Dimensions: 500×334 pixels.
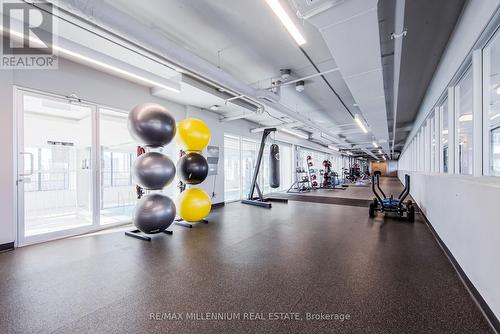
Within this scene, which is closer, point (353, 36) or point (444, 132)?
point (353, 36)

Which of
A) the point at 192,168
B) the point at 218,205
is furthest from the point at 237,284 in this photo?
the point at 218,205

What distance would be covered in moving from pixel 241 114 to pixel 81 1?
5091 millimetres

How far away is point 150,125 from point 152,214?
140cm

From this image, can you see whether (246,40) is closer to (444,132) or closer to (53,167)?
(444,132)

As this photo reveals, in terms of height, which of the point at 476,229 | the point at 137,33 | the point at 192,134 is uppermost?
the point at 137,33

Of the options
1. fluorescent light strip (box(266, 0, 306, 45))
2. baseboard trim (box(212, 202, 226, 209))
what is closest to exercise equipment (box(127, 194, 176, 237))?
fluorescent light strip (box(266, 0, 306, 45))

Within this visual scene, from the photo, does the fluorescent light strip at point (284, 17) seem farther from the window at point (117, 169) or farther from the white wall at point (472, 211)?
the window at point (117, 169)

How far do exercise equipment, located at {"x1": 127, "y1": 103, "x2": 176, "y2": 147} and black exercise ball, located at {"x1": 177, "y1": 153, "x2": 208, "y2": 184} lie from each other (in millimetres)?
763

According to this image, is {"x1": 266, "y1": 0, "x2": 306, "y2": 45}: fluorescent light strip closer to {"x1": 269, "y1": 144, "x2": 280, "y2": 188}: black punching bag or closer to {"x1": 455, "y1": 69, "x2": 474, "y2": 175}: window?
{"x1": 455, "y1": 69, "x2": 474, "y2": 175}: window

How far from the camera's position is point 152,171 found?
11.3ft

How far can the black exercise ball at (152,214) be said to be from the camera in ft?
11.4

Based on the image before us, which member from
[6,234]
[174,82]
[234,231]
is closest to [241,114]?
[174,82]

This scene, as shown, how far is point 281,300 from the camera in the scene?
1.99m

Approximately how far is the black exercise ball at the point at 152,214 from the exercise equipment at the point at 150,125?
3.05 feet
